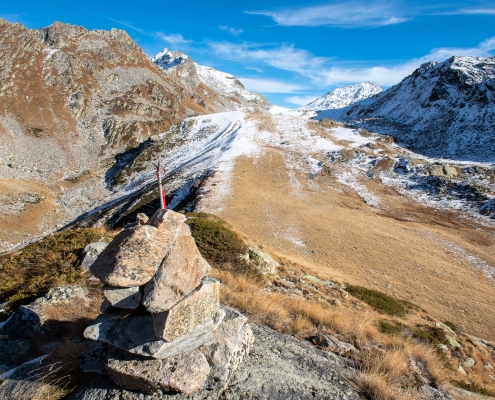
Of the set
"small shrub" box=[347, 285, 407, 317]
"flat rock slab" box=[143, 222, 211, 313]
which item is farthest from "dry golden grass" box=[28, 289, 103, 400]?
"small shrub" box=[347, 285, 407, 317]

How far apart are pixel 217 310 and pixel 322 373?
2323 millimetres

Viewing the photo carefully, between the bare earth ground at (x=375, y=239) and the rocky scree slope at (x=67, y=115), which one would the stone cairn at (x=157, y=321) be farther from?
the rocky scree slope at (x=67, y=115)

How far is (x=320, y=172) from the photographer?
144ft

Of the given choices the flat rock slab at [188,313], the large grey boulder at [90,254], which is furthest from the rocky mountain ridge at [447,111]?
the flat rock slab at [188,313]

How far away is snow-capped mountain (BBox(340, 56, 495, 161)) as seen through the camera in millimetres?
77875

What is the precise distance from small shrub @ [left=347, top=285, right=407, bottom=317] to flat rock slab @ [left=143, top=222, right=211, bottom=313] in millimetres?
11361

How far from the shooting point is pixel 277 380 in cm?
469

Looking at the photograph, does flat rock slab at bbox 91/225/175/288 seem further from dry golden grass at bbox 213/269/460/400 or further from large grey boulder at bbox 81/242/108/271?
large grey boulder at bbox 81/242/108/271

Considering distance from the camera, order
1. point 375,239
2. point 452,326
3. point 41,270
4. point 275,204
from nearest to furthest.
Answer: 1. point 41,270
2. point 452,326
3. point 375,239
4. point 275,204

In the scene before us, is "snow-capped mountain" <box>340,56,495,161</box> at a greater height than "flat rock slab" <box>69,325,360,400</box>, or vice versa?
"snow-capped mountain" <box>340,56,495,161</box>

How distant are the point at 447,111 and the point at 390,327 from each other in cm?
11026

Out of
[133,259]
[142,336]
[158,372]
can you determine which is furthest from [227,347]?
[133,259]

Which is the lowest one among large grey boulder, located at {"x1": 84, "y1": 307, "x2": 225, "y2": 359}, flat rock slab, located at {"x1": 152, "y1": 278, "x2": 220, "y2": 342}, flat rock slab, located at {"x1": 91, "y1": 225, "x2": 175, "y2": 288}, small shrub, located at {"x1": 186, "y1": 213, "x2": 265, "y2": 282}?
small shrub, located at {"x1": 186, "y1": 213, "x2": 265, "y2": 282}

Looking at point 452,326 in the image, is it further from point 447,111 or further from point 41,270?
point 447,111
